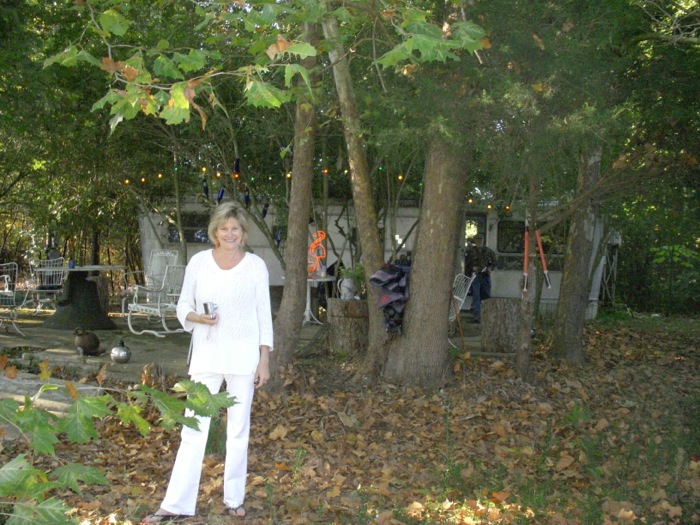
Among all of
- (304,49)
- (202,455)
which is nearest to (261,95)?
(304,49)

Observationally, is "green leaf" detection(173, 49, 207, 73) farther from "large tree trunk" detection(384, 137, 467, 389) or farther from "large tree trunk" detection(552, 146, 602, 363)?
"large tree trunk" detection(552, 146, 602, 363)

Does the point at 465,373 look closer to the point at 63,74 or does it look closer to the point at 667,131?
the point at 667,131

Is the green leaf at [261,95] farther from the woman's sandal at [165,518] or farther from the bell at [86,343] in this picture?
the bell at [86,343]

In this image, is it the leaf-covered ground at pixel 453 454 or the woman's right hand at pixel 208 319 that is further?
the leaf-covered ground at pixel 453 454

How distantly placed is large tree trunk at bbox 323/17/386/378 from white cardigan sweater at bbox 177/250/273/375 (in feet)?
10.8

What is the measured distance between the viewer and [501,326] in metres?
9.54

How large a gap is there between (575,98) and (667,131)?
6.59 ft

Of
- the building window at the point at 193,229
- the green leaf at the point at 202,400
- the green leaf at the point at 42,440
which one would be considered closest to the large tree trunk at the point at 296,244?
the green leaf at the point at 202,400

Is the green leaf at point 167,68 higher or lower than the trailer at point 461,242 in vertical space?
higher

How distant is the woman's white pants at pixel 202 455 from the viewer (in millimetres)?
4410

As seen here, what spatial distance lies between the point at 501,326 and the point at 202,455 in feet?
18.7

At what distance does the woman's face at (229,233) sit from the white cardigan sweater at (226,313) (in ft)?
0.36

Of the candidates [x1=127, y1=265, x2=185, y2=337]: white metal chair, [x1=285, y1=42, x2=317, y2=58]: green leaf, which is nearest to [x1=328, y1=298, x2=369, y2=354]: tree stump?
[x1=127, y1=265, x2=185, y2=337]: white metal chair

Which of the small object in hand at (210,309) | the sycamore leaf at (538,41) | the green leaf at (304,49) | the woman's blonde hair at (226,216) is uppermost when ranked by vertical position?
the sycamore leaf at (538,41)
